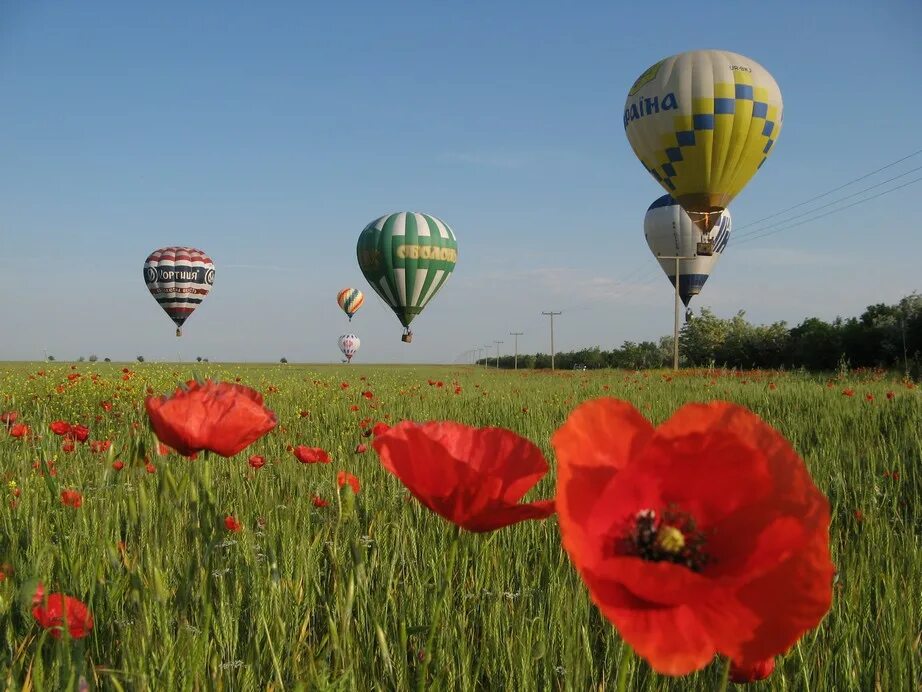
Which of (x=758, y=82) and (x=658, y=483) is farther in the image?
(x=758, y=82)

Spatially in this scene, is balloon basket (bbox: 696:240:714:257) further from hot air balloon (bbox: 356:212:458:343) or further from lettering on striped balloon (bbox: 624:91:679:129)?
hot air balloon (bbox: 356:212:458:343)

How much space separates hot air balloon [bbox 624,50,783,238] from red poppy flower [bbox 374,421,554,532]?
25.1 m

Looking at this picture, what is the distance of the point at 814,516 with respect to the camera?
28.3 inches

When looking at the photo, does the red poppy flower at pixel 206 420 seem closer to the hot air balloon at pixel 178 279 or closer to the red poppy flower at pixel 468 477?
the red poppy flower at pixel 468 477

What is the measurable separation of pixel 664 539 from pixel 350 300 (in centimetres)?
6017

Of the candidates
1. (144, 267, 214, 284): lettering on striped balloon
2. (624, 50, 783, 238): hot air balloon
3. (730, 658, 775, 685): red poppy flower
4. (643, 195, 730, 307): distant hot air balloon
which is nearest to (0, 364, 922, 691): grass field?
(730, 658, 775, 685): red poppy flower

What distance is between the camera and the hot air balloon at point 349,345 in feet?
244

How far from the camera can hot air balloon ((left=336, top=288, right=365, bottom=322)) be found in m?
59.8

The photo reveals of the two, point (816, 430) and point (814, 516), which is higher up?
point (814, 516)

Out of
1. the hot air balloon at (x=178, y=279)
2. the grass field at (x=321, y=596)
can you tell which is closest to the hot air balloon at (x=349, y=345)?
the hot air balloon at (x=178, y=279)

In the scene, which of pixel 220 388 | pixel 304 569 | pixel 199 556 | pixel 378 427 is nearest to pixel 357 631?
pixel 304 569

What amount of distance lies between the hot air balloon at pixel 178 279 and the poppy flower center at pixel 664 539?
40.8 m

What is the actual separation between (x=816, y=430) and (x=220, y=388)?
19.9 feet

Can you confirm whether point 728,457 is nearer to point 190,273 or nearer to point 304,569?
point 304,569
